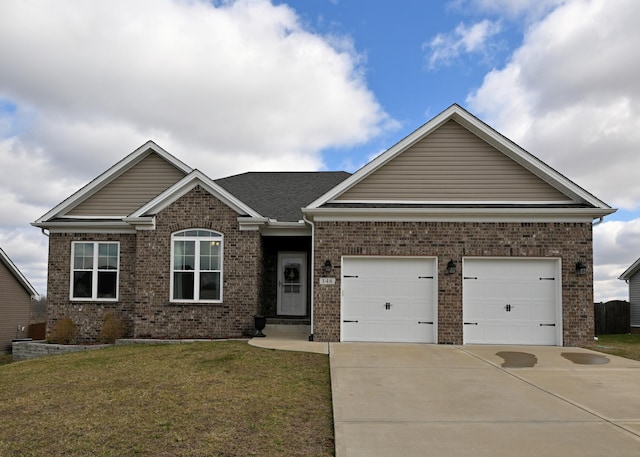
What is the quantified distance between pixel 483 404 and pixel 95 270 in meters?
12.6

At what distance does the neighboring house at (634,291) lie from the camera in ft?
88.0

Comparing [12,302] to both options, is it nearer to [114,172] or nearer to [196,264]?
[114,172]

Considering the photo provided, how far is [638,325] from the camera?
26.5 meters

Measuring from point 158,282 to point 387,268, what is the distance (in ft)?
20.9

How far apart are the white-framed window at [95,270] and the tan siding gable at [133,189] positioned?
3.59 feet

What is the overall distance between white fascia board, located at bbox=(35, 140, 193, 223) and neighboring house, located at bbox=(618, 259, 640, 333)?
2373 cm

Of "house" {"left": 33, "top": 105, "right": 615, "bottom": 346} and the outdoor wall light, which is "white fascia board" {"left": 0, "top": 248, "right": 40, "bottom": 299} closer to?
"house" {"left": 33, "top": 105, "right": 615, "bottom": 346}

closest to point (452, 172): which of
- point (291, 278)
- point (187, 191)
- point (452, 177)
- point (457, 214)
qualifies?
point (452, 177)

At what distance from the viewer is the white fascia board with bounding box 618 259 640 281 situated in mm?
27312

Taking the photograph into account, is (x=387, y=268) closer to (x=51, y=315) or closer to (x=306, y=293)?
(x=306, y=293)

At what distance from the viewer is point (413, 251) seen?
13.4 metres

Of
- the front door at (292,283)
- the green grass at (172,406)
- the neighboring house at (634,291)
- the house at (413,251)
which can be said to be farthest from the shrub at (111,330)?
the neighboring house at (634,291)

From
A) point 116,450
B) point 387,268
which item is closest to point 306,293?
point 387,268

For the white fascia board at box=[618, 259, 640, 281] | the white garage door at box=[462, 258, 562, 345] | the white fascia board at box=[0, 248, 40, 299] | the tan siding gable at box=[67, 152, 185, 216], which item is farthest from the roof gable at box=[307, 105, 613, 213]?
the white fascia board at box=[0, 248, 40, 299]
